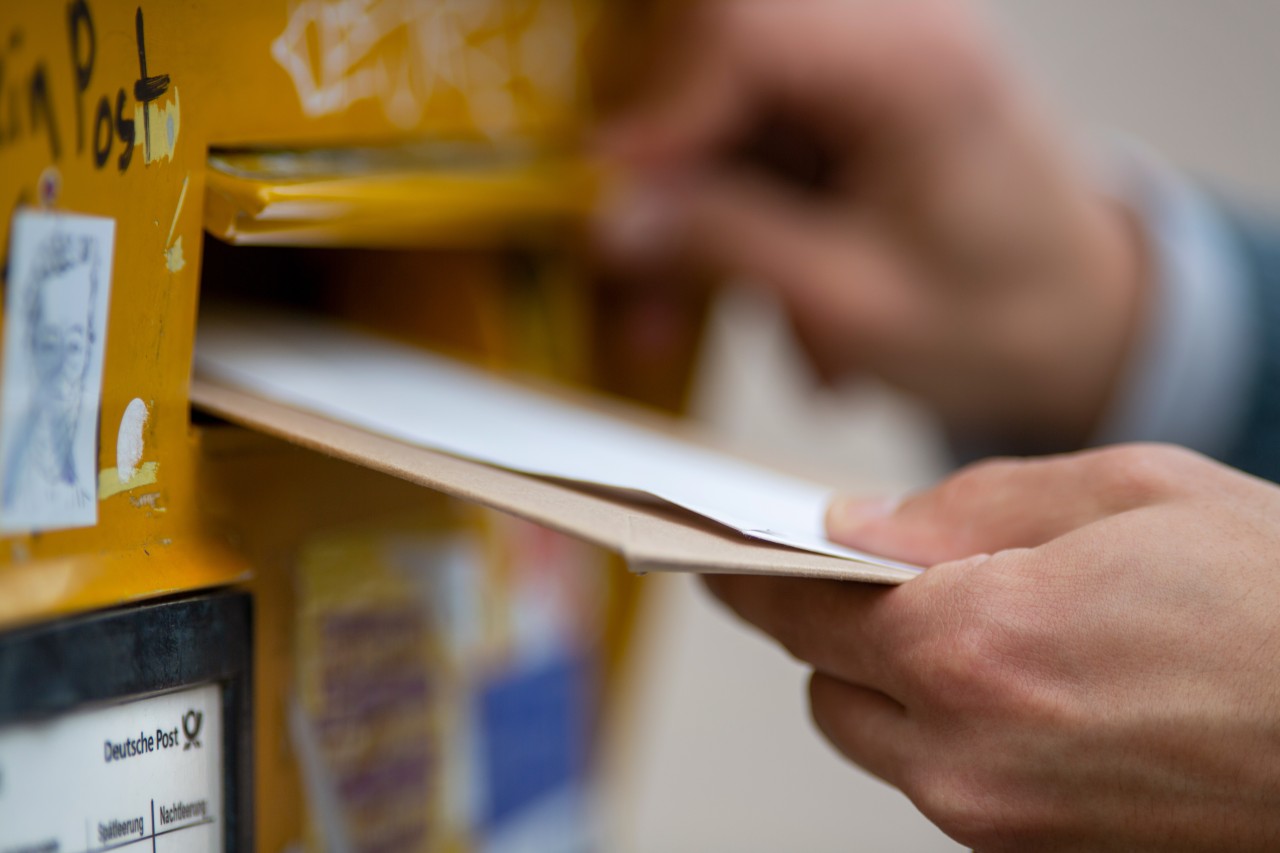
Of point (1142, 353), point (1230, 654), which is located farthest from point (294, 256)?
point (1142, 353)

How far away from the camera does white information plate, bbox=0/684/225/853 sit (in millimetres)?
248

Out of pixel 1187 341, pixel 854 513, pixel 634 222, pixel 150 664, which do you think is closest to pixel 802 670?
pixel 1187 341

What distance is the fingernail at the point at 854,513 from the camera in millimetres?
358

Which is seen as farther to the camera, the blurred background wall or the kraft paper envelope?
the blurred background wall

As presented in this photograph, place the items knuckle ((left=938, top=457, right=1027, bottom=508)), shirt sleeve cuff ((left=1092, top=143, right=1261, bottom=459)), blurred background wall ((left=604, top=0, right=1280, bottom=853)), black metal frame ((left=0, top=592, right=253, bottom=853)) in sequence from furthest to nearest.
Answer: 1. blurred background wall ((left=604, top=0, right=1280, bottom=853))
2. shirt sleeve cuff ((left=1092, top=143, right=1261, bottom=459))
3. knuckle ((left=938, top=457, right=1027, bottom=508))
4. black metal frame ((left=0, top=592, right=253, bottom=853))

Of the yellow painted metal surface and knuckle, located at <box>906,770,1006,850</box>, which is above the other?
the yellow painted metal surface

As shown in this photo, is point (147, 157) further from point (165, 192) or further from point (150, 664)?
point (150, 664)

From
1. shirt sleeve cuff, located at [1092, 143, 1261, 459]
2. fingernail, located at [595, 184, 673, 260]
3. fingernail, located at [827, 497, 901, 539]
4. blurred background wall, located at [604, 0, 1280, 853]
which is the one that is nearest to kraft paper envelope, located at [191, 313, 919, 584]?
fingernail, located at [827, 497, 901, 539]

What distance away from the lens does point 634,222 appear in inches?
26.4

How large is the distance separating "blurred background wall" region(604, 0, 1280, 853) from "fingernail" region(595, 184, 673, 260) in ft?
1.92

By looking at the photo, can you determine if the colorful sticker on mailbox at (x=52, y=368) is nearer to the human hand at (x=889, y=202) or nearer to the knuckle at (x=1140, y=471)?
the knuckle at (x=1140, y=471)

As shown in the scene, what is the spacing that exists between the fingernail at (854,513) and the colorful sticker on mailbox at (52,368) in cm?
23

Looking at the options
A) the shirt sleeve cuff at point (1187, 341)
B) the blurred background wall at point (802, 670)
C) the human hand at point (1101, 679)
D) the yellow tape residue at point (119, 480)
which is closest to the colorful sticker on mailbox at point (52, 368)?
the yellow tape residue at point (119, 480)

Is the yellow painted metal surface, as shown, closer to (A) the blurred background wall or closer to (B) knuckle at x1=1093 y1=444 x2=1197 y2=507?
(B) knuckle at x1=1093 y1=444 x2=1197 y2=507
